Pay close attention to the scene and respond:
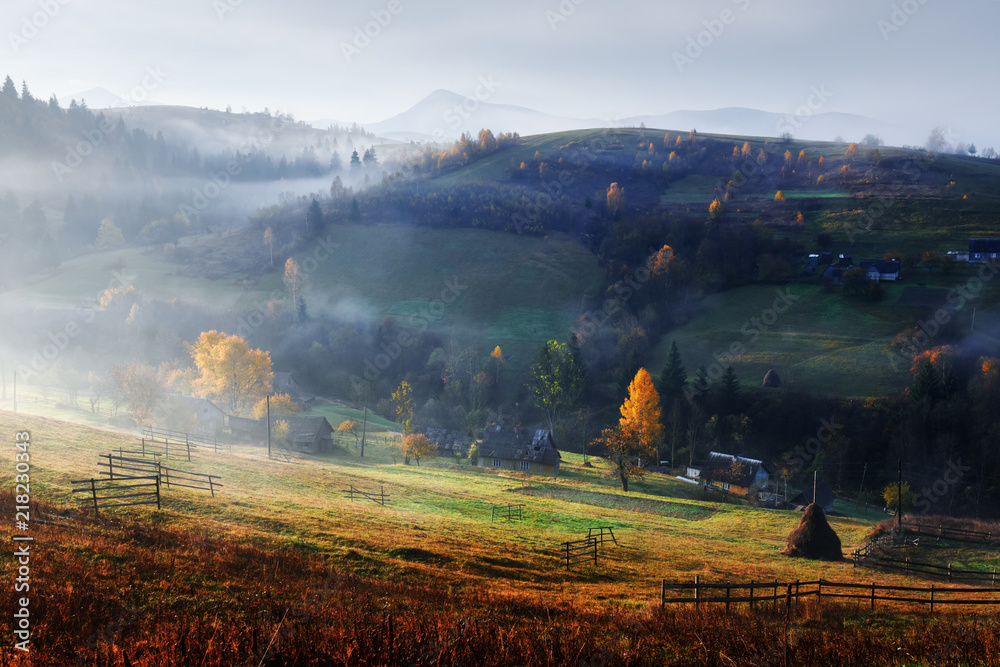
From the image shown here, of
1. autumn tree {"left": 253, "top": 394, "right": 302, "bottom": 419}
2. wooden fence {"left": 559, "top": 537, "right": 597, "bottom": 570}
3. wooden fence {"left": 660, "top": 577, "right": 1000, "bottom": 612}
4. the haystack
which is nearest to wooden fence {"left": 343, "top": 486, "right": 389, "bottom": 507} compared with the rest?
wooden fence {"left": 559, "top": 537, "right": 597, "bottom": 570}

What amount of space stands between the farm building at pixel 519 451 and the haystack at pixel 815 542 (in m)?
34.9

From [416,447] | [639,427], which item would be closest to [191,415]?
[416,447]

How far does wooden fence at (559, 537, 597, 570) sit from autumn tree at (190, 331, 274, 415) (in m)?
60.9

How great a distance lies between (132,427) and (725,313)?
98456 millimetres

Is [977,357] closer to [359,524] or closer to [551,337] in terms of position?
[551,337]

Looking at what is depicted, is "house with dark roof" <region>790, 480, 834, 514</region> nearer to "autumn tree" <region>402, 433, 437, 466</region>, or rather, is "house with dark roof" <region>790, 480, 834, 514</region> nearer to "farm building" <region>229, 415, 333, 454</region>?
"autumn tree" <region>402, 433, 437, 466</region>

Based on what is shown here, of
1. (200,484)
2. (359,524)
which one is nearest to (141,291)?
(200,484)

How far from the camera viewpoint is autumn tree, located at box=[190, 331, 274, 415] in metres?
74.4

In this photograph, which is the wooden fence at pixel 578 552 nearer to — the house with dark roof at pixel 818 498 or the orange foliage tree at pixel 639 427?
the orange foliage tree at pixel 639 427

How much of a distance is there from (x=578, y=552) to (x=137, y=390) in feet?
193

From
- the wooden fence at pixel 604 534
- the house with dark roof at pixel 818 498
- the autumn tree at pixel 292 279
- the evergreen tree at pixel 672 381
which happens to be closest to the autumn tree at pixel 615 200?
the evergreen tree at pixel 672 381

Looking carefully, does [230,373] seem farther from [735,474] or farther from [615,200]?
[615,200]

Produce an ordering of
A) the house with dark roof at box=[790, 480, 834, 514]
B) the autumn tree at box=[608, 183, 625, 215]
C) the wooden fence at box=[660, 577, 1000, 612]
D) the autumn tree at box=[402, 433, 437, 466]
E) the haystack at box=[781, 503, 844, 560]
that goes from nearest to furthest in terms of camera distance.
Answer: the wooden fence at box=[660, 577, 1000, 612], the haystack at box=[781, 503, 844, 560], the house with dark roof at box=[790, 480, 834, 514], the autumn tree at box=[402, 433, 437, 466], the autumn tree at box=[608, 183, 625, 215]

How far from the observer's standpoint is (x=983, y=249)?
105 metres
